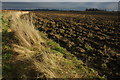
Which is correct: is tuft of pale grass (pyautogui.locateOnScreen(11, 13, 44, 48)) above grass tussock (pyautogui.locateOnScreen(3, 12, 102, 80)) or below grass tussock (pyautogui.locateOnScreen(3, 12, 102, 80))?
above

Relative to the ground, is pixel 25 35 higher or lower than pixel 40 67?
higher

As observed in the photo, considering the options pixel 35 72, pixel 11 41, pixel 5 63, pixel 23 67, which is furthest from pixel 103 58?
pixel 11 41

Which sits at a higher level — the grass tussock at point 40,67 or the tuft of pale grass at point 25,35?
the tuft of pale grass at point 25,35

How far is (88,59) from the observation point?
3.83 meters

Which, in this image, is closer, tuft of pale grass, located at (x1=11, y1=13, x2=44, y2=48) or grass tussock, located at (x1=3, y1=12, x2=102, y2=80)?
grass tussock, located at (x1=3, y1=12, x2=102, y2=80)

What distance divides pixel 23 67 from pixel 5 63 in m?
0.68

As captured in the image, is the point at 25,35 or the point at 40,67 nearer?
the point at 40,67

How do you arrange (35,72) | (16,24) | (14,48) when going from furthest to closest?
(16,24) → (14,48) → (35,72)

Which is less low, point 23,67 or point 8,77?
point 23,67

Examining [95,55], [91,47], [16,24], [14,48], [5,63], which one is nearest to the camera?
[5,63]

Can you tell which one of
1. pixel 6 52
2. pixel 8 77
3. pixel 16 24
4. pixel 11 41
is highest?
pixel 16 24

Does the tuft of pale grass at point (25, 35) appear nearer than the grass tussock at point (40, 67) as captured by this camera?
No

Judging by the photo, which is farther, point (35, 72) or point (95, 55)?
point (95, 55)

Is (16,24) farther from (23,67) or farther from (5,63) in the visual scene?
(23,67)
